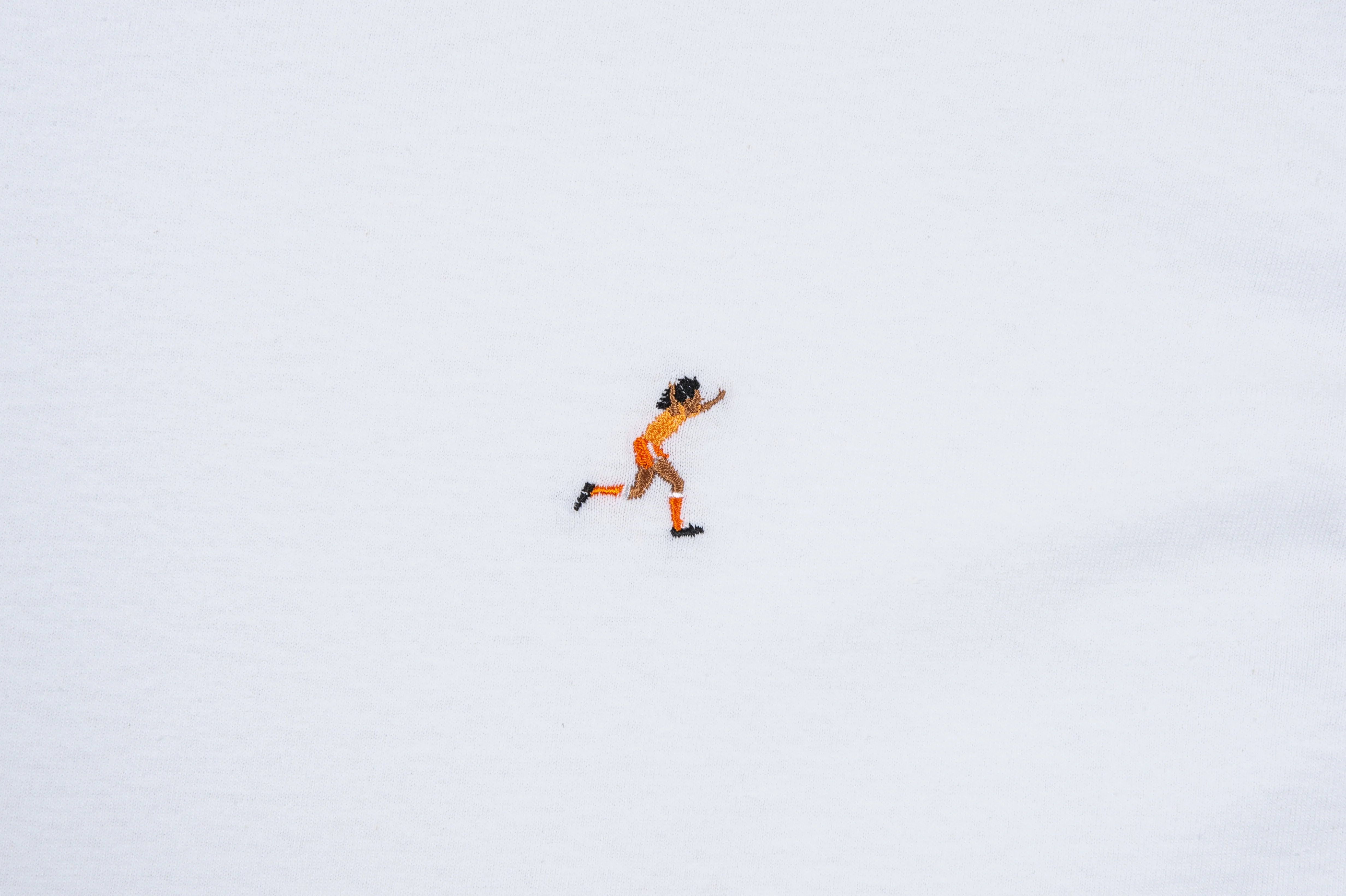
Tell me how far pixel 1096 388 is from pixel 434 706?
3.63 feet

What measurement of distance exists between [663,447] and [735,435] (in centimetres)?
11

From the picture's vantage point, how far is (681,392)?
0.88 metres

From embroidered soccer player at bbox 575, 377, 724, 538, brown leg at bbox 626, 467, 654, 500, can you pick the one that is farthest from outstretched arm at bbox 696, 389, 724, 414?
brown leg at bbox 626, 467, 654, 500

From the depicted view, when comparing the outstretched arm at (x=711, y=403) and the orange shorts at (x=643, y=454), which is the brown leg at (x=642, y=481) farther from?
the outstretched arm at (x=711, y=403)

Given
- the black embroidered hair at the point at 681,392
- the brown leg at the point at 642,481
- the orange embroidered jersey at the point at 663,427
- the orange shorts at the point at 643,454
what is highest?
the black embroidered hair at the point at 681,392

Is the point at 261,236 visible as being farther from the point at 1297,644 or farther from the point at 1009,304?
the point at 1297,644

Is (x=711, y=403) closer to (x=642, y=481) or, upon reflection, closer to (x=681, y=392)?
(x=681, y=392)

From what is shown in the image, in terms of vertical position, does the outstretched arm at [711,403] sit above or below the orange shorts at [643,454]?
above

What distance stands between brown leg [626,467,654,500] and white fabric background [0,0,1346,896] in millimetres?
36

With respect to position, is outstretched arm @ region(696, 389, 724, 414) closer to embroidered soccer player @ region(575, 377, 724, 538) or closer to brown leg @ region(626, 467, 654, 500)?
embroidered soccer player @ region(575, 377, 724, 538)

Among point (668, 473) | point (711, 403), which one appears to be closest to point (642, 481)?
point (668, 473)

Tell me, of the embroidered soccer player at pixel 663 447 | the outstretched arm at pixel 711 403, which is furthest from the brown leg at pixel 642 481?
the outstretched arm at pixel 711 403

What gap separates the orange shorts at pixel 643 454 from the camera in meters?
0.88

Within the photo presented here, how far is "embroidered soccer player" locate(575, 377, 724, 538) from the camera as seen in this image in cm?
87
